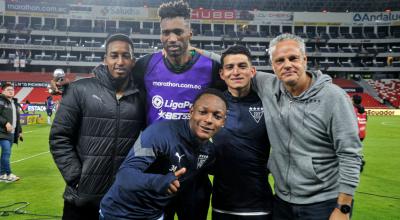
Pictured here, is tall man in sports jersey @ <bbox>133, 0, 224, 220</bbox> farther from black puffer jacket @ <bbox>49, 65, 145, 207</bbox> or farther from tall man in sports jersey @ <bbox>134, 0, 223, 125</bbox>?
black puffer jacket @ <bbox>49, 65, 145, 207</bbox>

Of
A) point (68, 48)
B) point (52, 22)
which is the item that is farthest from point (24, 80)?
point (52, 22)

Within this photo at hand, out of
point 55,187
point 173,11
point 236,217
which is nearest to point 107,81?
point 173,11

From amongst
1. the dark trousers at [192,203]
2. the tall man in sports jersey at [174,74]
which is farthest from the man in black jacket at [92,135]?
the dark trousers at [192,203]

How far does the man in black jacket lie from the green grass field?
313cm

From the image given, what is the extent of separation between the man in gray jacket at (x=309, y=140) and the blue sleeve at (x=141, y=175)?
123 cm

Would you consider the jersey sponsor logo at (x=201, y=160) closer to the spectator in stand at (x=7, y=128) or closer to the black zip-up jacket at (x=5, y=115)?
the spectator in stand at (x=7, y=128)

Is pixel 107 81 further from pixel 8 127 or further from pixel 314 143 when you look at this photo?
pixel 8 127

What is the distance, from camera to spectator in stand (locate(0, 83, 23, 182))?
9195 millimetres

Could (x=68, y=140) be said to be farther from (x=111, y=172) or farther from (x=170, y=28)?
(x=170, y=28)

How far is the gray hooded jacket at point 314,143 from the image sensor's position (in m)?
3.02

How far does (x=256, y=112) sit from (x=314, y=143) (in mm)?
758

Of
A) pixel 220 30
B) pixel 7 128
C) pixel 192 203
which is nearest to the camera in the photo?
pixel 192 203

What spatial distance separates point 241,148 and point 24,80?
2270 inches

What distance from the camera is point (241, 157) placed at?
3.73 m
